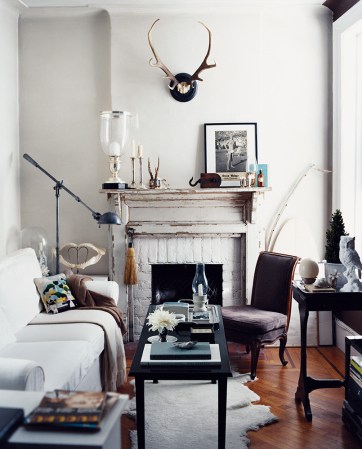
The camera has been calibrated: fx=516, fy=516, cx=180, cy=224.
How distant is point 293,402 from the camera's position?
3.25 meters

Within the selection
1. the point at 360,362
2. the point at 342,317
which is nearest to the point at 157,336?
the point at 360,362

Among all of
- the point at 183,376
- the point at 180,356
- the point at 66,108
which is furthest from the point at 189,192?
the point at 183,376

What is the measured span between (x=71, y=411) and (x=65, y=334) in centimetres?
182

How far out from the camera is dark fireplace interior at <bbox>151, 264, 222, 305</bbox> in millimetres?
4727

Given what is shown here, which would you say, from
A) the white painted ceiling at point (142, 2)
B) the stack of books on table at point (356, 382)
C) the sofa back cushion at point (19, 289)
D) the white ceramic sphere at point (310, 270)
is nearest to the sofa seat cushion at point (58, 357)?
the sofa back cushion at point (19, 289)

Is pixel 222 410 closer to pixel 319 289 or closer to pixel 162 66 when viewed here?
pixel 319 289

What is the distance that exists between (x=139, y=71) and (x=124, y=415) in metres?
2.91

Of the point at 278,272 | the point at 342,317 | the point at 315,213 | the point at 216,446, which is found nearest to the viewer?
the point at 216,446

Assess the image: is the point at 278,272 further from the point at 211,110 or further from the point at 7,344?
the point at 7,344

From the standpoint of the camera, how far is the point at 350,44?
4391 millimetres

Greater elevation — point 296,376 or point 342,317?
point 342,317

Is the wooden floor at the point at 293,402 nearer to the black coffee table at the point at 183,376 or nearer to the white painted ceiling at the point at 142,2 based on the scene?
the black coffee table at the point at 183,376

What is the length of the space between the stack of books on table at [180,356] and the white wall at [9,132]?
2235 millimetres

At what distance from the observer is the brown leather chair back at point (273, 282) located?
Result: 3.98m
